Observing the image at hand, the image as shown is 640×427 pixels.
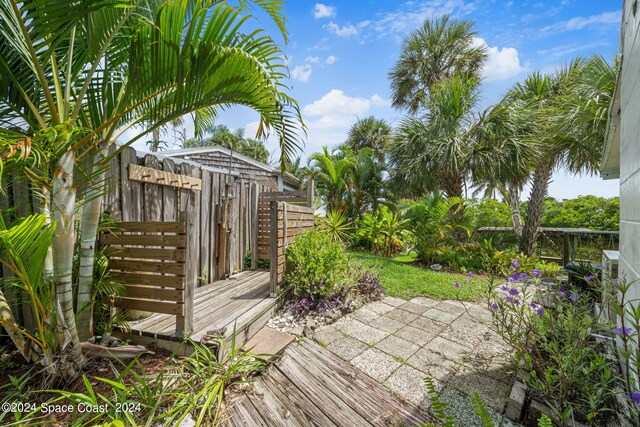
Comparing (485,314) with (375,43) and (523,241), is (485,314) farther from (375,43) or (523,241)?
(375,43)

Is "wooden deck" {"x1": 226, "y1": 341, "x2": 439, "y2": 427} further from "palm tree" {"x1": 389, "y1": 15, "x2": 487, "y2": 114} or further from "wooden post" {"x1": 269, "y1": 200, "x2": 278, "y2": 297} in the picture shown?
"palm tree" {"x1": 389, "y1": 15, "x2": 487, "y2": 114}

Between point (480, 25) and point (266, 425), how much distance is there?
14.1 m

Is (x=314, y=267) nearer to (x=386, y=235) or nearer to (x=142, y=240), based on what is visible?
(x=142, y=240)

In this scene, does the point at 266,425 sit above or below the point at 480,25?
below

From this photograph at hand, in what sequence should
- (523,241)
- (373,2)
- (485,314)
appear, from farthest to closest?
1. (523,241)
2. (373,2)
3. (485,314)

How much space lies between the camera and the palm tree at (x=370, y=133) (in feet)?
54.5

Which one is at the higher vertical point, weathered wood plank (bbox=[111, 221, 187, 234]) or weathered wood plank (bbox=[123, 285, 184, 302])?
weathered wood plank (bbox=[111, 221, 187, 234])

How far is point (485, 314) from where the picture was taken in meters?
3.61

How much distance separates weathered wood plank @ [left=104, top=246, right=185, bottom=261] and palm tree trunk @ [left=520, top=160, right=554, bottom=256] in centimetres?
779

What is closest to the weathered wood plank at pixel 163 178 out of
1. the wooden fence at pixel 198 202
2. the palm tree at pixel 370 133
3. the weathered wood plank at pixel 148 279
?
the wooden fence at pixel 198 202

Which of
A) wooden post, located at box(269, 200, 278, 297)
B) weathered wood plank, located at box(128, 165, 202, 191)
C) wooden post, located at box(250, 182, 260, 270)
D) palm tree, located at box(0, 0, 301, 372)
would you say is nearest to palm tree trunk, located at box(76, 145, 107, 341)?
palm tree, located at box(0, 0, 301, 372)

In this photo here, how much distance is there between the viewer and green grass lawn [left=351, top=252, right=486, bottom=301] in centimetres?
432

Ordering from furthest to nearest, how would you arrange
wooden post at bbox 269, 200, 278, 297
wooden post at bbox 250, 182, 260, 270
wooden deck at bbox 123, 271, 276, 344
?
wooden post at bbox 250, 182, 260, 270
wooden post at bbox 269, 200, 278, 297
wooden deck at bbox 123, 271, 276, 344

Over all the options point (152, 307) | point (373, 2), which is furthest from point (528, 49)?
point (152, 307)
